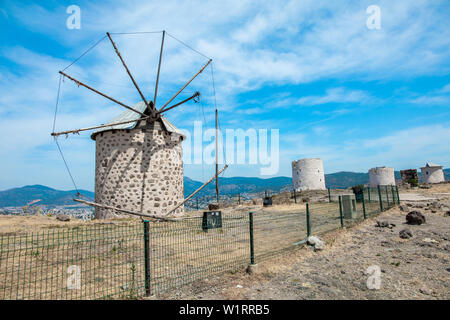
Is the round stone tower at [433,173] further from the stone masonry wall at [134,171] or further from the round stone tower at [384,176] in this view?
the stone masonry wall at [134,171]

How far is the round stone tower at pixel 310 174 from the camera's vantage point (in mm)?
35938

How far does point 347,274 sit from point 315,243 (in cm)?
213

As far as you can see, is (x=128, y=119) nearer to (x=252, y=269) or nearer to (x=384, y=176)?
(x=252, y=269)

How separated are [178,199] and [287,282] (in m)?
10.6

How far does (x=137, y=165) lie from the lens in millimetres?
13398

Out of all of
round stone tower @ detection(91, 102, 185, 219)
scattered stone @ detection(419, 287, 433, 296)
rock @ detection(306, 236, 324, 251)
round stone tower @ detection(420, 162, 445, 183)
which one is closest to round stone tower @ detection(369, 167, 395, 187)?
round stone tower @ detection(420, 162, 445, 183)

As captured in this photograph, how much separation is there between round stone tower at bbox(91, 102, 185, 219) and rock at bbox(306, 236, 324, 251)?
844cm

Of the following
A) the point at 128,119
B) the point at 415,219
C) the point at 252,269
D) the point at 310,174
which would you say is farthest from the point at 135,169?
the point at 310,174

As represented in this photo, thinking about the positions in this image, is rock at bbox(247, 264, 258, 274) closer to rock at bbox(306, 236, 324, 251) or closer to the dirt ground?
the dirt ground

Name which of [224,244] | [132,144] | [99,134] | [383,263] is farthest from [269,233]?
[99,134]

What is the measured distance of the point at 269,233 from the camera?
34.6 feet

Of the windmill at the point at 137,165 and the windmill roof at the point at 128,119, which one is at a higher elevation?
the windmill roof at the point at 128,119

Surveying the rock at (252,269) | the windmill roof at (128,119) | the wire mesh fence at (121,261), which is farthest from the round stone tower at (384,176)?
the rock at (252,269)

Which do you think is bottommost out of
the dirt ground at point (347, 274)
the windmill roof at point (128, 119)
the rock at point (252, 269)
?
the dirt ground at point (347, 274)
